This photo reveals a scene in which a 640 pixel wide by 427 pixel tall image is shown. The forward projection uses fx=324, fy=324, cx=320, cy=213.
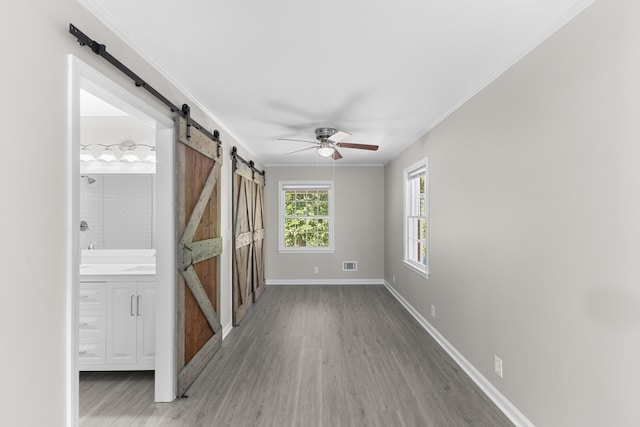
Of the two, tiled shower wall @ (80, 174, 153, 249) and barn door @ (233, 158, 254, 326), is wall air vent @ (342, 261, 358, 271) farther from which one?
tiled shower wall @ (80, 174, 153, 249)

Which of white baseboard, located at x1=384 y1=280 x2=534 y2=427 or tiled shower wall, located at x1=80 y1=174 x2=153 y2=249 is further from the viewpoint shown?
tiled shower wall, located at x1=80 y1=174 x2=153 y2=249

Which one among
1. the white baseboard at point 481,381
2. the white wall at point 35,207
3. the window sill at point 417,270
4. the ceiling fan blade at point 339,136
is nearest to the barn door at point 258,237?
the ceiling fan blade at point 339,136

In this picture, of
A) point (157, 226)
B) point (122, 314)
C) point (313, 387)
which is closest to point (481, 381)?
point (313, 387)

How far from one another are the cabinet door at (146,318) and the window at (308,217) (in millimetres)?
4252

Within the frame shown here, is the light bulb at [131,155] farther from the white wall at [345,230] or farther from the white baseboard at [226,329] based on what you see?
the white wall at [345,230]

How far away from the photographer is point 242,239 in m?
4.84

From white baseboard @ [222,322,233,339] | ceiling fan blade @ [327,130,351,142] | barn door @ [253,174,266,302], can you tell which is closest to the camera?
ceiling fan blade @ [327,130,351,142]

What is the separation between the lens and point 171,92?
2.69 meters

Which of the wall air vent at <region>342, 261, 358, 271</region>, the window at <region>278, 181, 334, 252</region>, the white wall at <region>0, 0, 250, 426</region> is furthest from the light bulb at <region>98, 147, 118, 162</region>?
the wall air vent at <region>342, 261, 358, 271</region>

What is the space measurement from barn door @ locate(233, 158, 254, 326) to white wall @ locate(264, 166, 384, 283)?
5.19 ft

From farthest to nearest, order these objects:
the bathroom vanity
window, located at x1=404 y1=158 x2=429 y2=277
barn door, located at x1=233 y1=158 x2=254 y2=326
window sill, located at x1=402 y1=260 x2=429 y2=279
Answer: window, located at x1=404 y1=158 x2=429 y2=277, barn door, located at x1=233 y1=158 x2=254 y2=326, window sill, located at x1=402 y1=260 x2=429 y2=279, the bathroom vanity

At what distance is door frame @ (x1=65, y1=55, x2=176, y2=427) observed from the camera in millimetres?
1575

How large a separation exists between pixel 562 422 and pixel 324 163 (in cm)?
561

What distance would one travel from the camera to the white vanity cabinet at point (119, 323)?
285 cm
